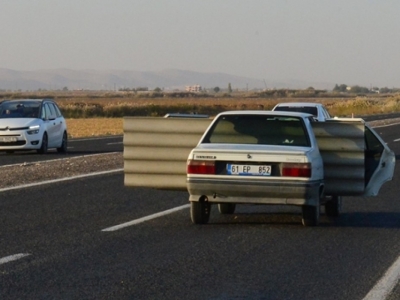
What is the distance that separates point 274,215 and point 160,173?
1.72 metres

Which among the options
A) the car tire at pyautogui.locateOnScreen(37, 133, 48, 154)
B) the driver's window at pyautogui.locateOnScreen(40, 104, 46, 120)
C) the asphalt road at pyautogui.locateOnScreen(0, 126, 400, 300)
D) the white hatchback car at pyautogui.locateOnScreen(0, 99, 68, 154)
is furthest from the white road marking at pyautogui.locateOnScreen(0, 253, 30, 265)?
the driver's window at pyautogui.locateOnScreen(40, 104, 46, 120)

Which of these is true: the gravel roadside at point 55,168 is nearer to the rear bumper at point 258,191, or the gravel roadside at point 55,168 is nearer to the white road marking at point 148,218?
the white road marking at point 148,218

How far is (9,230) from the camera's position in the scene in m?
11.2

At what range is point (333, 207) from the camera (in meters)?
Result: 12.8

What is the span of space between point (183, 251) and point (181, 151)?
274 cm

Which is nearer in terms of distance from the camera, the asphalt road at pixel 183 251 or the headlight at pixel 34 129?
the asphalt road at pixel 183 251

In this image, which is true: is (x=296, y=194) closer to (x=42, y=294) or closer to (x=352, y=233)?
(x=352, y=233)

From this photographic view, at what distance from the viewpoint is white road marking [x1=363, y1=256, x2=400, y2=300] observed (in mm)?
7622

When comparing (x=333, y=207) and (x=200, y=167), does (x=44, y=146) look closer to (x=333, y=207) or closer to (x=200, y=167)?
(x=333, y=207)

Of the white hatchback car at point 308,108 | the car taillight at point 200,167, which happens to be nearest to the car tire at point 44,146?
the white hatchback car at point 308,108

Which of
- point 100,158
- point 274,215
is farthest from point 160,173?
point 100,158

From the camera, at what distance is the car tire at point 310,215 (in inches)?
450

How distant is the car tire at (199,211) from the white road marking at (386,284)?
3075 mm

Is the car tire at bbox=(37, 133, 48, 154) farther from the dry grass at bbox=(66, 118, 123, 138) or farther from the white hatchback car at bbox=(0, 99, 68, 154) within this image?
the dry grass at bbox=(66, 118, 123, 138)
